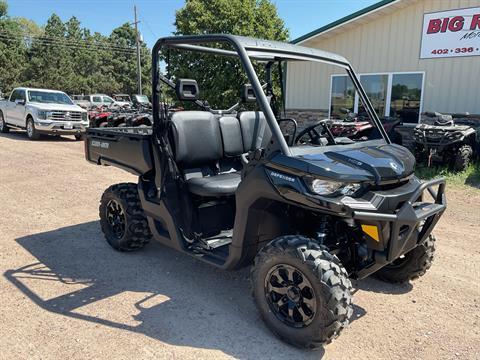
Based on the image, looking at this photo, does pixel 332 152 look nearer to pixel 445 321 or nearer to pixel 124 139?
pixel 445 321

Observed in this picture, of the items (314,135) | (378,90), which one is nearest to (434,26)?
(378,90)

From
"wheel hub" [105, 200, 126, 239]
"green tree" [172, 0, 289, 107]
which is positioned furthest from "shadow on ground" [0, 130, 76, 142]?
"wheel hub" [105, 200, 126, 239]

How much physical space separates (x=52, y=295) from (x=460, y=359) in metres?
3.15

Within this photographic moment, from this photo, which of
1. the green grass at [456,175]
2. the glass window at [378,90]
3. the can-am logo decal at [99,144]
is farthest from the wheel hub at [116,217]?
the glass window at [378,90]

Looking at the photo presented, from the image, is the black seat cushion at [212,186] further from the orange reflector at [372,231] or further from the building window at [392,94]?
the building window at [392,94]

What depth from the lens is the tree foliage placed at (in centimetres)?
4253

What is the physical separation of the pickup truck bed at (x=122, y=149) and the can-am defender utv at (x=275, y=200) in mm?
13

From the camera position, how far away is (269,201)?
9.86 feet

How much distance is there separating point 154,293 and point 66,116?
39.6ft

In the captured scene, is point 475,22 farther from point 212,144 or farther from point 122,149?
point 122,149

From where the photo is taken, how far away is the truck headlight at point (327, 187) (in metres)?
2.68

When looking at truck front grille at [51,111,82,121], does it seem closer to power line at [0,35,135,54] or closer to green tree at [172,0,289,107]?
green tree at [172,0,289,107]

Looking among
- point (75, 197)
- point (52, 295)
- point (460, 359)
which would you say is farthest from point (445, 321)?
point (75, 197)

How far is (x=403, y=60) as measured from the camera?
11750mm
